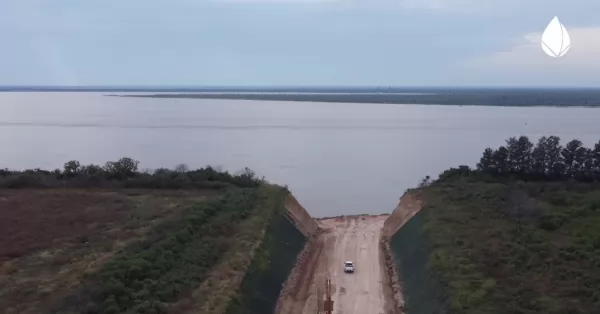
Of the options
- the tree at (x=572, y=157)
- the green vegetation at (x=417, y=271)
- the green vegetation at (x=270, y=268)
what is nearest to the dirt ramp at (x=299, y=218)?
the green vegetation at (x=270, y=268)

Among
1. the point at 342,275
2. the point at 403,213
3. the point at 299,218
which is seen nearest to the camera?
the point at 342,275

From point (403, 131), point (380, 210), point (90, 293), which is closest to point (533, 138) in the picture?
point (403, 131)

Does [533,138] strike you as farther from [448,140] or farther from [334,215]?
[334,215]

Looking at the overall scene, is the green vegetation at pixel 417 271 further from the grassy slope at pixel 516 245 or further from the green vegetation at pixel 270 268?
the green vegetation at pixel 270 268

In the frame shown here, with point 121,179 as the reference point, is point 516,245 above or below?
below

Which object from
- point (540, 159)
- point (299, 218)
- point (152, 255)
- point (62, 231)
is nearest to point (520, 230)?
point (299, 218)

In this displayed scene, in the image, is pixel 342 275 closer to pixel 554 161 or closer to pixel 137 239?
pixel 137 239

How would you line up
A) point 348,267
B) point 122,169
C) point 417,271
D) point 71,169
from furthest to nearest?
1. point 71,169
2. point 122,169
3. point 348,267
4. point 417,271
